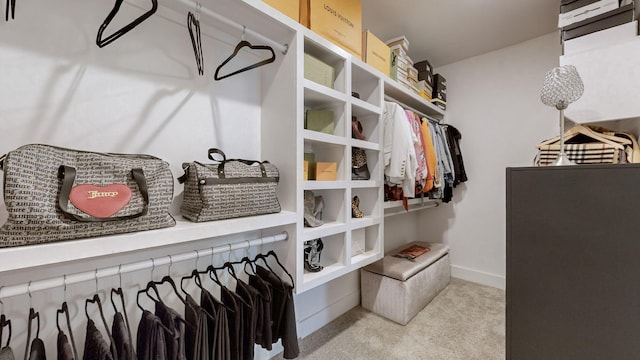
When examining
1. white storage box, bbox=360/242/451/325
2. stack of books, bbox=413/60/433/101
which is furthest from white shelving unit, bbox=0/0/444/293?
stack of books, bbox=413/60/433/101

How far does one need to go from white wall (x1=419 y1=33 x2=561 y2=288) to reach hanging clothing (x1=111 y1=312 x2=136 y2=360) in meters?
3.11

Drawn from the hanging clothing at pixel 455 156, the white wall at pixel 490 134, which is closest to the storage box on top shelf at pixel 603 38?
the white wall at pixel 490 134

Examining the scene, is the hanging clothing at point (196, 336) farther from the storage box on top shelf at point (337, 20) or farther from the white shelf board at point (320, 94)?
the storage box on top shelf at point (337, 20)

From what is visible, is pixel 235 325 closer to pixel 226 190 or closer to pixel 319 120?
pixel 226 190

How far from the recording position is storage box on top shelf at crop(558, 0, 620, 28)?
1.55 metres

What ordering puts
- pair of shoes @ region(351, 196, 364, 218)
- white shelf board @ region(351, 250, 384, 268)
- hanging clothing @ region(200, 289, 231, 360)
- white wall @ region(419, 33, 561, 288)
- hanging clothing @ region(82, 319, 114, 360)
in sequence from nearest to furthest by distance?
hanging clothing @ region(82, 319, 114, 360)
hanging clothing @ region(200, 289, 231, 360)
white shelf board @ region(351, 250, 384, 268)
pair of shoes @ region(351, 196, 364, 218)
white wall @ region(419, 33, 561, 288)

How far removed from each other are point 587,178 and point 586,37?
1335mm

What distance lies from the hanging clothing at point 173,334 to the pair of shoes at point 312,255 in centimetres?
73

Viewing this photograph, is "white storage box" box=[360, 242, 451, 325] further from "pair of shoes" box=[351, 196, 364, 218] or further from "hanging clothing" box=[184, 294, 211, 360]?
"hanging clothing" box=[184, 294, 211, 360]

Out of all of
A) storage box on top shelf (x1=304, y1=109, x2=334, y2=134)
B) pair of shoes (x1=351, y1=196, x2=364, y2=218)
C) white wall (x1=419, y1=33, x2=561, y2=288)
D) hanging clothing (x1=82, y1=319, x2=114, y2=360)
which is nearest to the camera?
hanging clothing (x1=82, y1=319, x2=114, y2=360)

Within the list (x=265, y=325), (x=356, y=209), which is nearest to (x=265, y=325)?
(x=265, y=325)

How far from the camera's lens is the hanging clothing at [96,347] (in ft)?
2.53

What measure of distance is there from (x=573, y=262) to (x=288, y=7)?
1652mm

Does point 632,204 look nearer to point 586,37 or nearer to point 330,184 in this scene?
point 330,184
